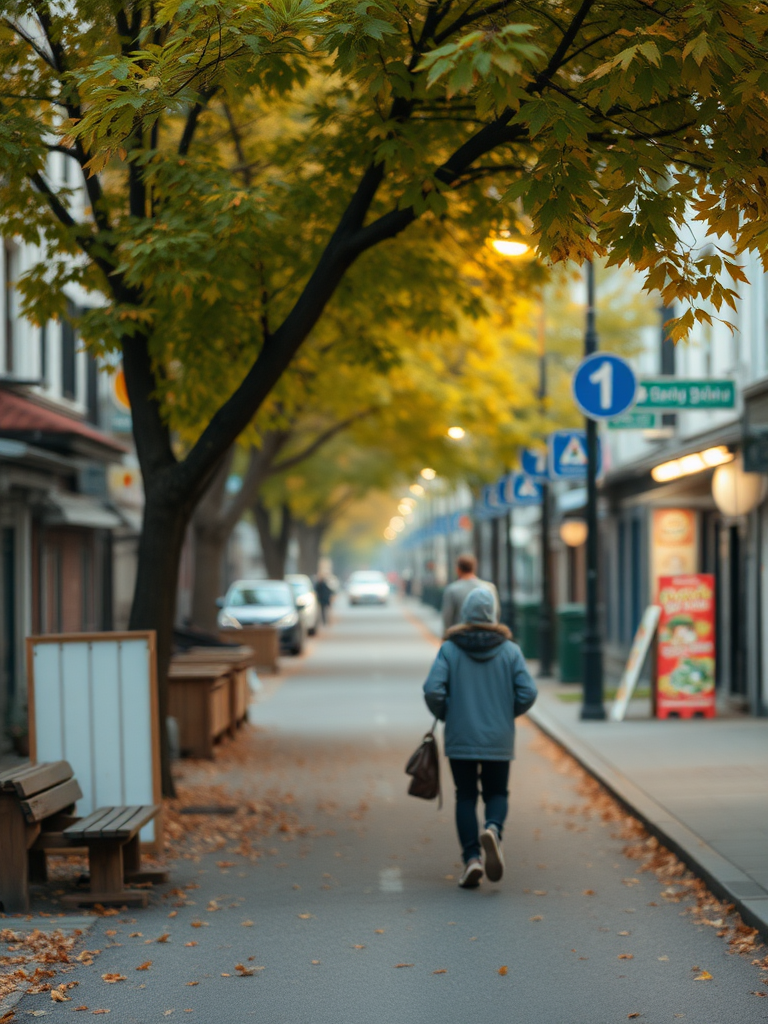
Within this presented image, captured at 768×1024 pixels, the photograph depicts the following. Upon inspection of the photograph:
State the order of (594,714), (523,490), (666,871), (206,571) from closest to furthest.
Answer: (666,871) < (594,714) < (206,571) < (523,490)

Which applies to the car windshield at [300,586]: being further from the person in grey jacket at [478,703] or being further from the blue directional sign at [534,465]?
the person in grey jacket at [478,703]

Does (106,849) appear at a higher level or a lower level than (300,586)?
lower

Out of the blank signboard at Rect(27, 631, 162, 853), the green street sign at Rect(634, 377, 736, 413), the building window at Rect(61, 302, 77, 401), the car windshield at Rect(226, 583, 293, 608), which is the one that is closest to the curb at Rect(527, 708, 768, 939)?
the blank signboard at Rect(27, 631, 162, 853)

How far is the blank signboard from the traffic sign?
16.3 metres

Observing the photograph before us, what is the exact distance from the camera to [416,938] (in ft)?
23.4

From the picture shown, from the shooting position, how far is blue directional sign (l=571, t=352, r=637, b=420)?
1595cm

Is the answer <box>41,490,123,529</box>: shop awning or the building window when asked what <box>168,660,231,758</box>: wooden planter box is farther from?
the building window

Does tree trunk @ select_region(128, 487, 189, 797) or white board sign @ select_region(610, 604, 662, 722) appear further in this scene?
white board sign @ select_region(610, 604, 662, 722)

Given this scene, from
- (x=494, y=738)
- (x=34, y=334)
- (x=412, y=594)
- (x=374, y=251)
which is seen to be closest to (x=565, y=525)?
(x=34, y=334)

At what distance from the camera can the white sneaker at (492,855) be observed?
8.20 meters

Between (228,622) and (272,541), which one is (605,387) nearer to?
(228,622)

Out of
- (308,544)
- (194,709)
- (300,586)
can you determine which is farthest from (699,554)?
(308,544)

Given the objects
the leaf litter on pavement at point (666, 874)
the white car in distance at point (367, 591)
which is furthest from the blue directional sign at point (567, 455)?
the white car in distance at point (367, 591)

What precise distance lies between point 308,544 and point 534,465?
132ft
